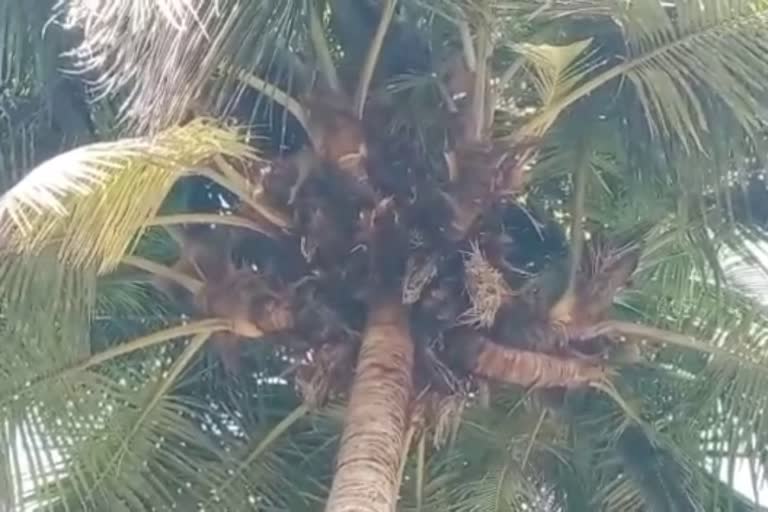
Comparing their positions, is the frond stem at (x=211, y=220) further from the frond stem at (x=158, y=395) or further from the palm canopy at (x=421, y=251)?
the frond stem at (x=158, y=395)

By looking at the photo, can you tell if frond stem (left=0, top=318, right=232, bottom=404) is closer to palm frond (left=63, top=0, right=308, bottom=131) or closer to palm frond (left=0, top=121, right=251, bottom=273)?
palm frond (left=63, top=0, right=308, bottom=131)

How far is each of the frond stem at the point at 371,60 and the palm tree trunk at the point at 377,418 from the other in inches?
25.9

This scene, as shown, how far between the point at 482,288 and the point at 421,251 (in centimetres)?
22

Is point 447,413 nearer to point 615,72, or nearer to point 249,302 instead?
point 249,302

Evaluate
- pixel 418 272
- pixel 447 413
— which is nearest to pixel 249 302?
pixel 418 272

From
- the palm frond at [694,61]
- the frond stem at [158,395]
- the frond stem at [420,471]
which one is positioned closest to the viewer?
the palm frond at [694,61]

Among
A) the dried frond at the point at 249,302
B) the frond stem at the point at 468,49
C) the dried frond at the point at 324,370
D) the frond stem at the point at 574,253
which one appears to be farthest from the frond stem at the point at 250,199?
the frond stem at the point at 574,253

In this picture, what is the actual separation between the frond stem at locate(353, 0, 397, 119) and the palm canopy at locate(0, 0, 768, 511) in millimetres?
14

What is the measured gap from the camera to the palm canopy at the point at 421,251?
475cm

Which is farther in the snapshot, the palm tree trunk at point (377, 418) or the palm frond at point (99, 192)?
the palm tree trunk at point (377, 418)

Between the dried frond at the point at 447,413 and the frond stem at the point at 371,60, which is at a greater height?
the frond stem at the point at 371,60

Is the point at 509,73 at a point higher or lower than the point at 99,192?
higher

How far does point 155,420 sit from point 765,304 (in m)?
2.15

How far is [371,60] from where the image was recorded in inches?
192
